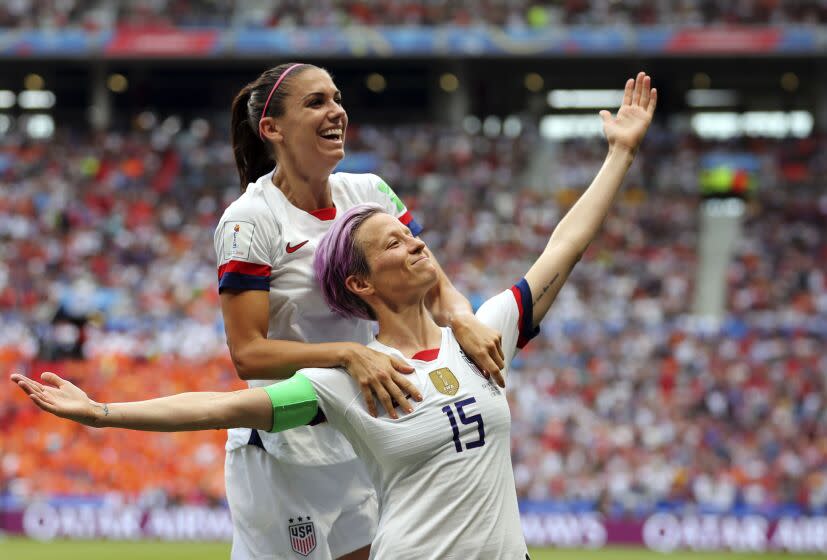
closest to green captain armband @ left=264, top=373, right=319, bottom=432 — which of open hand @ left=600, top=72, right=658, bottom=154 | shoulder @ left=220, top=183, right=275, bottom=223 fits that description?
shoulder @ left=220, top=183, right=275, bottom=223

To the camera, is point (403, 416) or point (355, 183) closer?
point (403, 416)

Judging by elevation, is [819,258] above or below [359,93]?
below

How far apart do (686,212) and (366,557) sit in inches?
895

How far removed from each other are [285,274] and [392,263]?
0.84 metres

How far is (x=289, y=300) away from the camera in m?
4.50

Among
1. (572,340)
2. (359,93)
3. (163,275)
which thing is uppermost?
(359,93)

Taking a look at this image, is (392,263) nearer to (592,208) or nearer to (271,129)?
(592,208)

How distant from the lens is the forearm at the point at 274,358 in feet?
13.6

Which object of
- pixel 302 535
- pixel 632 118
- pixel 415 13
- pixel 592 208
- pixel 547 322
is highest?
pixel 415 13

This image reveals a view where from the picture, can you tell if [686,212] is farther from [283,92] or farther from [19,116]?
[283,92]

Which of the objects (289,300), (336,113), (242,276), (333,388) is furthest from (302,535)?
(336,113)

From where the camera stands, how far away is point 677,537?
60.4 feet

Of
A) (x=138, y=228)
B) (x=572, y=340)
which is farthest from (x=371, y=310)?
(x=138, y=228)

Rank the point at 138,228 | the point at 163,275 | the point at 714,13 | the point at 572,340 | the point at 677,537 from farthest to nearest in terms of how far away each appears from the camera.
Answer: the point at 714,13, the point at 138,228, the point at 163,275, the point at 572,340, the point at 677,537
